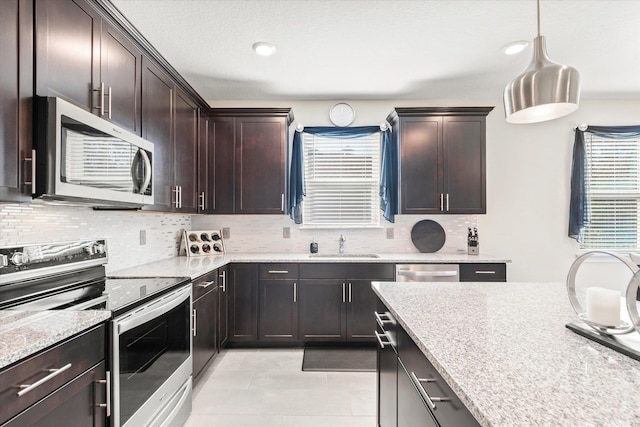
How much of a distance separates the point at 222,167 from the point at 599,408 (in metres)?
3.26

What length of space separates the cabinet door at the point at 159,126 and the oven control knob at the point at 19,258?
77cm

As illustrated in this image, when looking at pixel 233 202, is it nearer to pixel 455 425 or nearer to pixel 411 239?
pixel 411 239

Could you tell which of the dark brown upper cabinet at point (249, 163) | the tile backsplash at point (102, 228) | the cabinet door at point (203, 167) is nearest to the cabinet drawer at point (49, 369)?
the tile backsplash at point (102, 228)

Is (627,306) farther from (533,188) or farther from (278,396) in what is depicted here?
(533,188)

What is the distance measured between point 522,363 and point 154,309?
161 centimetres

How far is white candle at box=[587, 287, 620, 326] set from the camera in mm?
989

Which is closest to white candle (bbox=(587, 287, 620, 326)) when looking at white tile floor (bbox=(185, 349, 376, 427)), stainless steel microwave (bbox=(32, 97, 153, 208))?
white tile floor (bbox=(185, 349, 376, 427))

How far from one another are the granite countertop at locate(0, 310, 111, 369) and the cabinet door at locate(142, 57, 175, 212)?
1.12 metres

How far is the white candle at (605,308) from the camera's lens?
3.25ft

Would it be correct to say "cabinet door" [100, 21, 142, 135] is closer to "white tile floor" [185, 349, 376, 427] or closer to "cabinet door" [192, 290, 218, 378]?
"cabinet door" [192, 290, 218, 378]

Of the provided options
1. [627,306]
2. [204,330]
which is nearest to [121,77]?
[204,330]

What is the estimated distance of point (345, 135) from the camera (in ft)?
12.1

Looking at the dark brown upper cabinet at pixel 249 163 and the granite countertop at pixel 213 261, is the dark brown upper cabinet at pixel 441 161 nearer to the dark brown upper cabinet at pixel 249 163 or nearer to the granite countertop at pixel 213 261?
the granite countertop at pixel 213 261

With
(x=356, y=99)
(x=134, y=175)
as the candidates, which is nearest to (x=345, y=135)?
(x=356, y=99)
